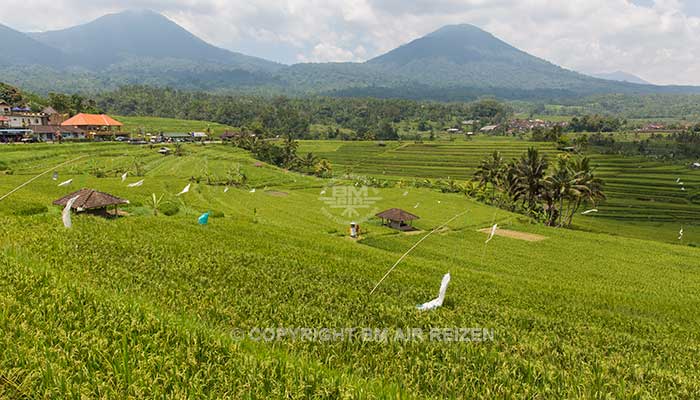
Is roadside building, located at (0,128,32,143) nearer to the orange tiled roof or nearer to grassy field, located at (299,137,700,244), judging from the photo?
the orange tiled roof

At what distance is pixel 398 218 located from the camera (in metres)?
34.4

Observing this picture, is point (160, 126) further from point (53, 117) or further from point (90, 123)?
point (90, 123)

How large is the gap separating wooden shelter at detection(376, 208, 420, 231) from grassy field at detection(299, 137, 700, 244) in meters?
25.9

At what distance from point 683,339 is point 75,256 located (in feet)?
55.0

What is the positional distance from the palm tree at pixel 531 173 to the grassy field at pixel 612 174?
28.5 ft

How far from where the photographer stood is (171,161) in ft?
210

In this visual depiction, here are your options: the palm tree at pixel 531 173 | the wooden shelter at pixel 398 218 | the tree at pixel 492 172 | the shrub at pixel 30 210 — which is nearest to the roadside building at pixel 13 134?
the shrub at pixel 30 210

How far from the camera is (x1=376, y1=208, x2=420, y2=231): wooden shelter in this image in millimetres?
34531

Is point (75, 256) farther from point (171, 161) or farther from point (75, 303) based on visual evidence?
point (171, 161)

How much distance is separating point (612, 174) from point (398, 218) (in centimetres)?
6273

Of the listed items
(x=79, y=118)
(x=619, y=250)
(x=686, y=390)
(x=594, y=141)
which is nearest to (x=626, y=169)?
(x=594, y=141)

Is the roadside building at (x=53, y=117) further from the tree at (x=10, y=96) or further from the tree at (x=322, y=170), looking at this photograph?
the tree at (x=322, y=170)

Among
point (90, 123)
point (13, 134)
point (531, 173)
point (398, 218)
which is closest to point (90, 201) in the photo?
point (398, 218)

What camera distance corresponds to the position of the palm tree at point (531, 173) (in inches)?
1759
